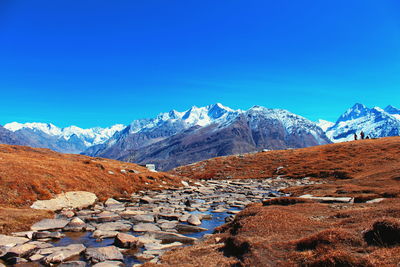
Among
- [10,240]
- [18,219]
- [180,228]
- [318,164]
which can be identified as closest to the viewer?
[10,240]

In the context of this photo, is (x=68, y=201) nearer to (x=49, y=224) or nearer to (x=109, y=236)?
(x=49, y=224)

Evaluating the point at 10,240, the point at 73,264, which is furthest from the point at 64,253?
the point at 10,240

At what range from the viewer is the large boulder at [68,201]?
19.4 metres

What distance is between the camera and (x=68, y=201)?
2138 cm

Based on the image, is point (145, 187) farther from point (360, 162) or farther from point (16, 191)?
point (360, 162)

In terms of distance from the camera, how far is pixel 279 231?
12031mm

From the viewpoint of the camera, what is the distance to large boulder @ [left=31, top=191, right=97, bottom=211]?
19.4 metres

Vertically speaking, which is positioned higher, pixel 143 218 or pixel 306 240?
pixel 143 218

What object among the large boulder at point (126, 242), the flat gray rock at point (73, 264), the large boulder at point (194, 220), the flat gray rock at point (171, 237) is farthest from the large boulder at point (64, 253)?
the large boulder at point (194, 220)

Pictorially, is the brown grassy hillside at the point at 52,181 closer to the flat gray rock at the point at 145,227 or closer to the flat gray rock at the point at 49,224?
the flat gray rock at the point at 49,224

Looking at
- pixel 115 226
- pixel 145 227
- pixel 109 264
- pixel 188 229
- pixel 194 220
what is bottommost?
pixel 188 229

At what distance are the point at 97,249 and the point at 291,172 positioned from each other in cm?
5506

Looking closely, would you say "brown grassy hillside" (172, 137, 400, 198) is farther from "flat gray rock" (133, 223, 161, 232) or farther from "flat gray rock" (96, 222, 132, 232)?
"flat gray rock" (96, 222, 132, 232)

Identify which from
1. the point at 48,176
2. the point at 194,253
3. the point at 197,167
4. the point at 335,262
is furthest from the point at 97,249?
the point at 197,167
